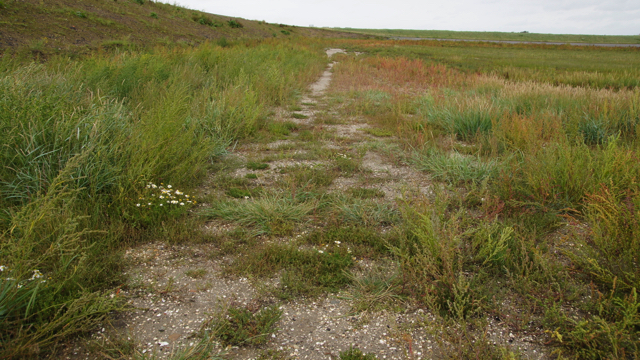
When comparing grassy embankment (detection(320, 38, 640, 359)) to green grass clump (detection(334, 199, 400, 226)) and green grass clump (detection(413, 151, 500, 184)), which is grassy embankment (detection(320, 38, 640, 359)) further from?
green grass clump (detection(334, 199, 400, 226))

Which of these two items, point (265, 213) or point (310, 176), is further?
point (310, 176)

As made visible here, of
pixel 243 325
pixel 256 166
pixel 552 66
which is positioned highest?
pixel 552 66

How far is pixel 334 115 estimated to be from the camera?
30.0 ft

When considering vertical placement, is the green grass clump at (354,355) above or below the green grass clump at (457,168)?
below

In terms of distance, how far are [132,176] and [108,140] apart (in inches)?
28.8

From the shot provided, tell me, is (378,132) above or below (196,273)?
above

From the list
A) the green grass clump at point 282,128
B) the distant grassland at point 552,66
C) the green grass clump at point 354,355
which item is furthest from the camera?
the distant grassland at point 552,66

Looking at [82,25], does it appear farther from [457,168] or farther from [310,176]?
[457,168]

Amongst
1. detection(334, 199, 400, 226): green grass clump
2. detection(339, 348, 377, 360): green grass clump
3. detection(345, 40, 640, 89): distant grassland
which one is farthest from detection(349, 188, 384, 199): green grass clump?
detection(345, 40, 640, 89): distant grassland

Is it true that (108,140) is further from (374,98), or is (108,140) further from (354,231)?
(374,98)

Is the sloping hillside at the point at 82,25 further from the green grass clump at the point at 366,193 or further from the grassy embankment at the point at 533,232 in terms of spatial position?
the grassy embankment at the point at 533,232

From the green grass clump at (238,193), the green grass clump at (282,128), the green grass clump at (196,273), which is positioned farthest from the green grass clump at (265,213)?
the green grass clump at (282,128)

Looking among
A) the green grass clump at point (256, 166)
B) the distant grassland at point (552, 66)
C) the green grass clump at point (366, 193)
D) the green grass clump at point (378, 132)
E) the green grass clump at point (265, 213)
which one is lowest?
the green grass clump at point (265, 213)

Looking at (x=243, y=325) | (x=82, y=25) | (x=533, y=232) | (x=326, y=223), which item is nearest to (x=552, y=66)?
(x=533, y=232)
